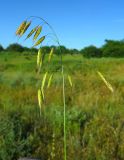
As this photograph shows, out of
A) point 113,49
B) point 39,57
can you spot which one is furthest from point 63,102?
point 113,49

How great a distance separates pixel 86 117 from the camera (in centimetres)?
941

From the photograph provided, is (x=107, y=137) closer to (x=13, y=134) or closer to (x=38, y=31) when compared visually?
(x=13, y=134)

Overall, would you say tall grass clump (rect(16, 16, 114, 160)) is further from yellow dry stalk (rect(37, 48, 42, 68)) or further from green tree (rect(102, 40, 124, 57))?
green tree (rect(102, 40, 124, 57))

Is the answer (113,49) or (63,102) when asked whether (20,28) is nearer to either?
(63,102)

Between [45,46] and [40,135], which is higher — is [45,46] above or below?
above

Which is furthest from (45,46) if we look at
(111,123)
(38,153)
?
(111,123)

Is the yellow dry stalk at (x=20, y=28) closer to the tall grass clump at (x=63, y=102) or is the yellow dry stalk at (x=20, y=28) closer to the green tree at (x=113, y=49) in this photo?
the tall grass clump at (x=63, y=102)

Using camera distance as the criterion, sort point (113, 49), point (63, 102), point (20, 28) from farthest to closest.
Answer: point (113, 49)
point (63, 102)
point (20, 28)

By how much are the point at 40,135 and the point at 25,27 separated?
4.98m

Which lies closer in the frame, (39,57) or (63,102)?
(39,57)

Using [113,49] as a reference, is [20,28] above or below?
above

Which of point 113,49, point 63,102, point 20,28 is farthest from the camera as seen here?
point 113,49

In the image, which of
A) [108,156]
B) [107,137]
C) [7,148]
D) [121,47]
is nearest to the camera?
[7,148]

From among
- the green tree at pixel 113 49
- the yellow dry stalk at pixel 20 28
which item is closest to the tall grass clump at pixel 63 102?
the yellow dry stalk at pixel 20 28
